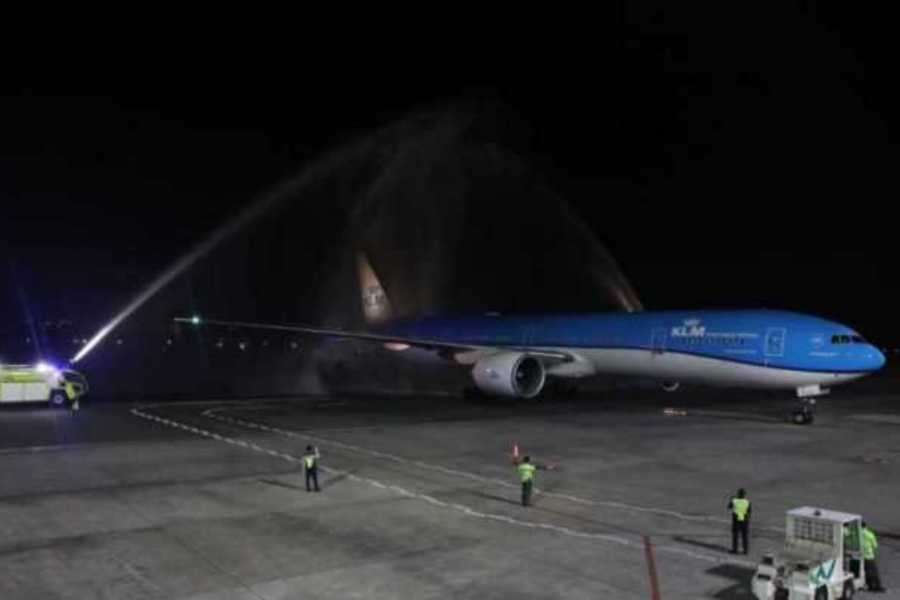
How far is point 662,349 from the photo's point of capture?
112 ft

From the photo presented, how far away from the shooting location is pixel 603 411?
111 feet

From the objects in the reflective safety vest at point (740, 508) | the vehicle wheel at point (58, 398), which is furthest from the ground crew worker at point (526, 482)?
the vehicle wheel at point (58, 398)

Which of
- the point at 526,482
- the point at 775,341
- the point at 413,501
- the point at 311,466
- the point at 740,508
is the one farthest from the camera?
the point at 775,341

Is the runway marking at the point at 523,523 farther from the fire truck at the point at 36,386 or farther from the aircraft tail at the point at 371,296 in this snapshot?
the aircraft tail at the point at 371,296

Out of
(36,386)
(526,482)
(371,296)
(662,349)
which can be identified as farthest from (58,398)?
(526,482)

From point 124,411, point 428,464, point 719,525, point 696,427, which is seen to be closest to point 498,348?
point 696,427

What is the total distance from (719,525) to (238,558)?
7970 mm

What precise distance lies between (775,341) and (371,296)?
1103 inches

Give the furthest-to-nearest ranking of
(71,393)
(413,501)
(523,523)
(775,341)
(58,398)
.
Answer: (58,398)
(71,393)
(775,341)
(413,501)
(523,523)

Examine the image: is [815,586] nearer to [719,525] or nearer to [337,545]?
[719,525]

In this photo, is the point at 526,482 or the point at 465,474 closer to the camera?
the point at 526,482

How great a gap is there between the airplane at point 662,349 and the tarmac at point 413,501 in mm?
1922

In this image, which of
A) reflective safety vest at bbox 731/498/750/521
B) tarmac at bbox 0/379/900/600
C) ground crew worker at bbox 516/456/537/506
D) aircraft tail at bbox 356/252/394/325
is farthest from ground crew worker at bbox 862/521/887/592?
aircraft tail at bbox 356/252/394/325

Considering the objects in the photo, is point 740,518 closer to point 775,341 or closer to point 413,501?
point 413,501
